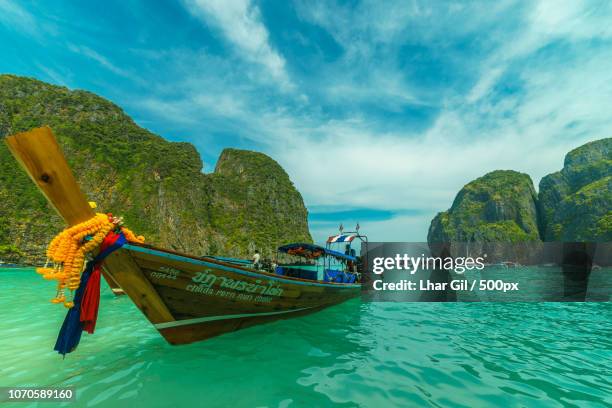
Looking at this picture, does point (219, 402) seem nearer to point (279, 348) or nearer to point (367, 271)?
point (279, 348)

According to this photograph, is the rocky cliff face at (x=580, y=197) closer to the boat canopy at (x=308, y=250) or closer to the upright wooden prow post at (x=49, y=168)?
the boat canopy at (x=308, y=250)

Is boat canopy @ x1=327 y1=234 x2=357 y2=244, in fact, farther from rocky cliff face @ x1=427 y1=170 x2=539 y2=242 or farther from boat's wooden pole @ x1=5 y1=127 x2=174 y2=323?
rocky cliff face @ x1=427 y1=170 x2=539 y2=242

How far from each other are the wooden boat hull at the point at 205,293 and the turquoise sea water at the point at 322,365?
433mm

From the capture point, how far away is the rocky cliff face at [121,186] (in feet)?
167

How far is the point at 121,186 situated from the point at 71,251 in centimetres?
7917

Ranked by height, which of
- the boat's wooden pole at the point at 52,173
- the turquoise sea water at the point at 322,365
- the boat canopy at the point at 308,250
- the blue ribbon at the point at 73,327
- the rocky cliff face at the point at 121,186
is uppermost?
the rocky cliff face at the point at 121,186

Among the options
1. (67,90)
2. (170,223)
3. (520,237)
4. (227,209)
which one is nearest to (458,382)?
(170,223)

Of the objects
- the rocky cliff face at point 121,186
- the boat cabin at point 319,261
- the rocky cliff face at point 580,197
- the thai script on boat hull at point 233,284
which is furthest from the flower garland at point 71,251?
the rocky cliff face at point 580,197

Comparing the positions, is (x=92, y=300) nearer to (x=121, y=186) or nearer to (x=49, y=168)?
(x=49, y=168)

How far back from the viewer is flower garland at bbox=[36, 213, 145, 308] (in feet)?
12.5

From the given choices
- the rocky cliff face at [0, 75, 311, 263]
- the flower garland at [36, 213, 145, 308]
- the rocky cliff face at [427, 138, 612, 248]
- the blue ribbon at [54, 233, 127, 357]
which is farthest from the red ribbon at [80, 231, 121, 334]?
the rocky cliff face at [427, 138, 612, 248]

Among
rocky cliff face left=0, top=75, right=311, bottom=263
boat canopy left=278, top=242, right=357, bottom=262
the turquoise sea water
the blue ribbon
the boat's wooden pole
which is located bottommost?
the turquoise sea water

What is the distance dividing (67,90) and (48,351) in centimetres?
11070

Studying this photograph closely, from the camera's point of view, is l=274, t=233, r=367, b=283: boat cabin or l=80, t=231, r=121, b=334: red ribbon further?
l=274, t=233, r=367, b=283: boat cabin
